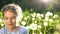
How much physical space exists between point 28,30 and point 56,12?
0.35 metres

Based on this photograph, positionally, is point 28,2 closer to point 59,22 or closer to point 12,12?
point 12,12

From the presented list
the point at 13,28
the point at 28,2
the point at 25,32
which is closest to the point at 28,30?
the point at 25,32

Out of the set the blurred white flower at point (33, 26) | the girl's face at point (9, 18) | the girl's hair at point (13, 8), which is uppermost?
the girl's hair at point (13, 8)

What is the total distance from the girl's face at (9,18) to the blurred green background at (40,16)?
49 millimetres

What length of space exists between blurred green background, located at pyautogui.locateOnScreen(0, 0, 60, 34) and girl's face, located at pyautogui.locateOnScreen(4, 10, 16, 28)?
0.05 metres

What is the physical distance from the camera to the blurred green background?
176 cm

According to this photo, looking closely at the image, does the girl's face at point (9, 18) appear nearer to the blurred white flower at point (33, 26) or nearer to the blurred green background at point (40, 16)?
the blurred green background at point (40, 16)

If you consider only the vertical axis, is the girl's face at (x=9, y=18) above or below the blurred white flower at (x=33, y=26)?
above

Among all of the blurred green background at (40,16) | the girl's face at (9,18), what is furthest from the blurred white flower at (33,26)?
the girl's face at (9,18)

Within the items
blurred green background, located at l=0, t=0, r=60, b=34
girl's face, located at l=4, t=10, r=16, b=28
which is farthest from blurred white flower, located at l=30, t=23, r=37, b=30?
girl's face, located at l=4, t=10, r=16, b=28

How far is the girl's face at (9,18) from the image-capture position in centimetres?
174

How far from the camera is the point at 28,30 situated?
1.76m

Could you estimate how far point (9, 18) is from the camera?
174 centimetres

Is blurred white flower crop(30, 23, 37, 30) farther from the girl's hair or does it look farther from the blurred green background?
the girl's hair
